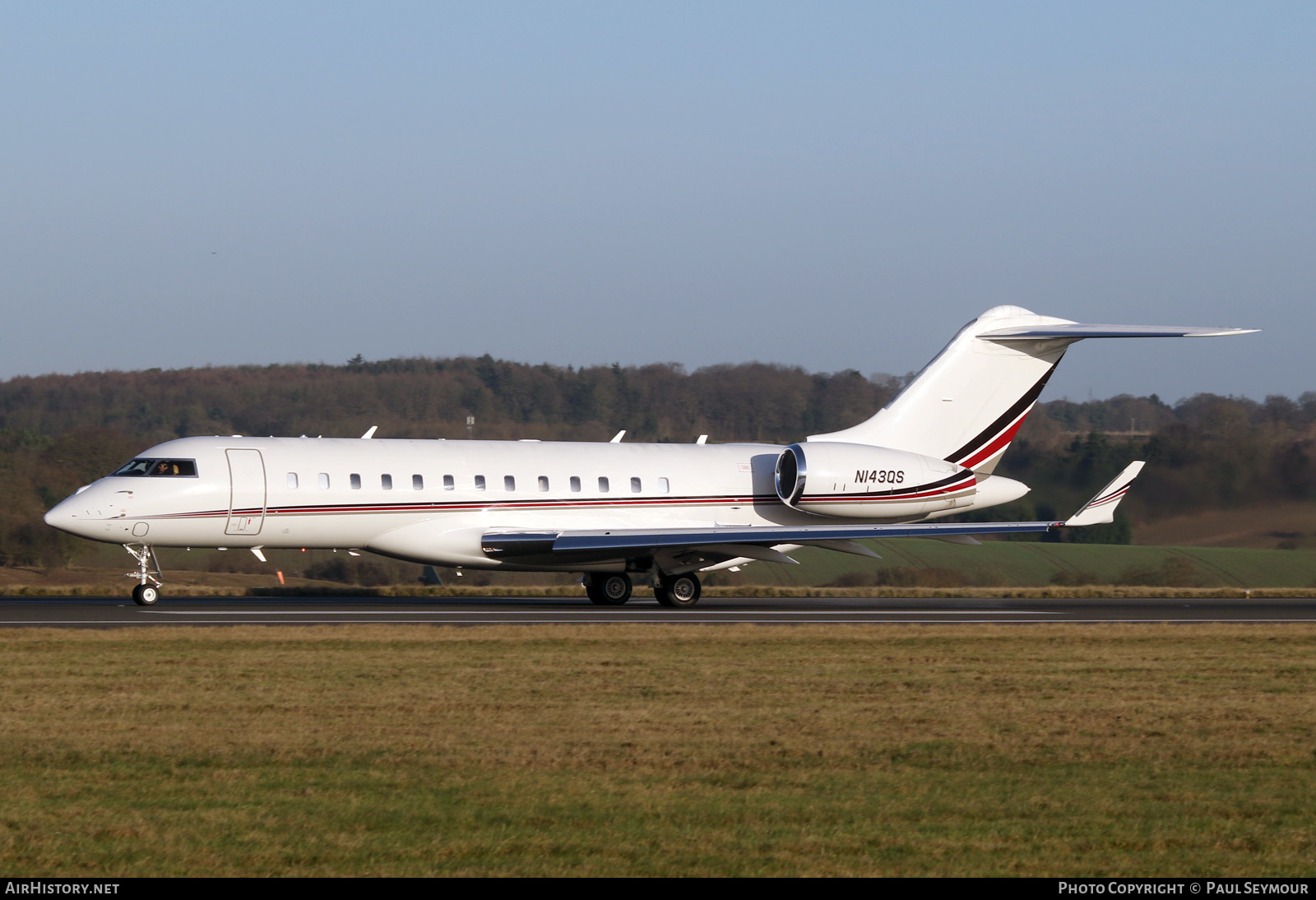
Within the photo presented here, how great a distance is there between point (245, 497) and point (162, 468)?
1.53 m

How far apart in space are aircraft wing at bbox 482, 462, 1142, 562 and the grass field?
8520 millimetres

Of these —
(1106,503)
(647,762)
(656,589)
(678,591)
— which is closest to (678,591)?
(678,591)

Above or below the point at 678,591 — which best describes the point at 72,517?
above

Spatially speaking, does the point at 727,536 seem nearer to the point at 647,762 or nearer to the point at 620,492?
the point at 620,492

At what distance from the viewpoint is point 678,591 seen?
26672 millimetres

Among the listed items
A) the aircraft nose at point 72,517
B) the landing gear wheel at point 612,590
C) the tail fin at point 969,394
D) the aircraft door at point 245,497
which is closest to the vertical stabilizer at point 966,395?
the tail fin at point 969,394

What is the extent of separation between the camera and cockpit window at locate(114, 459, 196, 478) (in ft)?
79.7

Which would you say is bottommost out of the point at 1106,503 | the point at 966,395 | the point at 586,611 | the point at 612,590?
the point at 586,611

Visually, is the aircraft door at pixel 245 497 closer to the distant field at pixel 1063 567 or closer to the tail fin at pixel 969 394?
the tail fin at pixel 969 394

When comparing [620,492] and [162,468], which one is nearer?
[162,468]

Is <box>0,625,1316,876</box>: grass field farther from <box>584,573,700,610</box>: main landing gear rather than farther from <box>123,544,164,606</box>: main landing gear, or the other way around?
<box>584,573,700,610</box>: main landing gear

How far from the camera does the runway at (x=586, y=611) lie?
21109 millimetres

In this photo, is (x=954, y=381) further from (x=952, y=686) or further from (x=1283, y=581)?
(x=952, y=686)

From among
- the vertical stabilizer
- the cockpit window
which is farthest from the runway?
the vertical stabilizer
